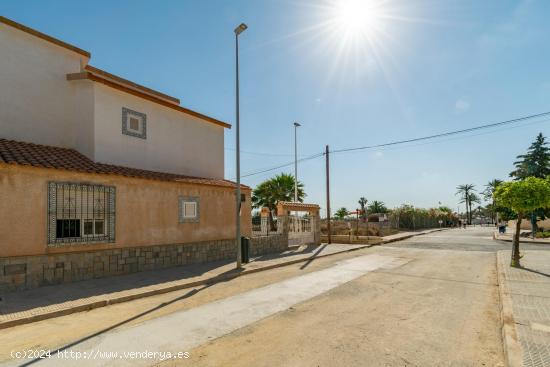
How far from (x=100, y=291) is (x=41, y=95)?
25.9 ft

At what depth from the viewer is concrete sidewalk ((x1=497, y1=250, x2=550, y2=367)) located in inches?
172

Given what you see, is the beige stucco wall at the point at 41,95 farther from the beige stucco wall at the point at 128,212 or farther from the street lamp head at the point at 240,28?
the street lamp head at the point at 240,28

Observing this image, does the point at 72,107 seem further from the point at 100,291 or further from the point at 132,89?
the point at 100,291

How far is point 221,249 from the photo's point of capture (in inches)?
554

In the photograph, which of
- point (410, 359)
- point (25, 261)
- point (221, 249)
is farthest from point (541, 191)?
point (25, 261)

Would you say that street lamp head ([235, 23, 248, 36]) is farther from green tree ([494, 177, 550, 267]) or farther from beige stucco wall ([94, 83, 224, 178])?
green tree ([494, 177, 550, 267])

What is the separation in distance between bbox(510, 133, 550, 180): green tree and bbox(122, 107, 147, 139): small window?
3934cm

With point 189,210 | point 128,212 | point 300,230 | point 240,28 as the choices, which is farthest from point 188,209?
point 300,230

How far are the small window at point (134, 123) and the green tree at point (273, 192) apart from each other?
726 inches

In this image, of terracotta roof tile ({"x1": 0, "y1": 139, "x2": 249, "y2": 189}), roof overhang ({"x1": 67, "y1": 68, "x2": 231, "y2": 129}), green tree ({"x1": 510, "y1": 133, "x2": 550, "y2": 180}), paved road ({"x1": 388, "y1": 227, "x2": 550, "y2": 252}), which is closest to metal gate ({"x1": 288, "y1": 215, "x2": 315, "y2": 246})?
paved road ({"x1": 388, "y1": 227, "x2": 550, "y2": 252})

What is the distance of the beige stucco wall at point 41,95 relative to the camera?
10859 mm

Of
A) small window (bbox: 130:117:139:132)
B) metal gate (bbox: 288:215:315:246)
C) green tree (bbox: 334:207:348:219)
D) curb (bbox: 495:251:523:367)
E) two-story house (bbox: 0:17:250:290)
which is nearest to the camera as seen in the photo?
curb (bbox: 495:251:523:367)

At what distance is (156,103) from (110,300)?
8714 mm

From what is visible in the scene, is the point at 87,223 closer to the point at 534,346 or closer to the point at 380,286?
the point at 380,286
